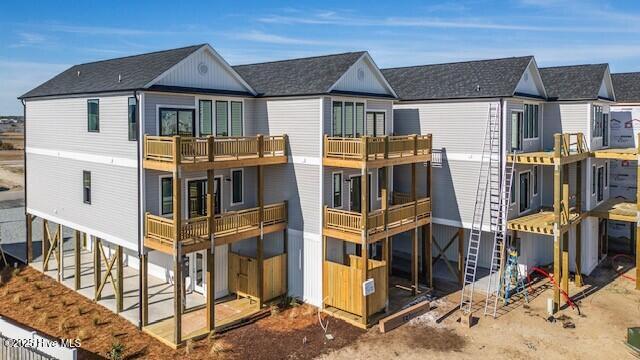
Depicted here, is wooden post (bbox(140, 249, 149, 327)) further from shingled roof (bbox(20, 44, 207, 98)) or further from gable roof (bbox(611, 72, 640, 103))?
gable roof (bbox(611, 72, 640, 103))

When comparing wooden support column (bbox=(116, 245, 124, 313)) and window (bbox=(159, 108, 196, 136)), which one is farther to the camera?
wooden support column (bbox=(116, 245, 124, 313))

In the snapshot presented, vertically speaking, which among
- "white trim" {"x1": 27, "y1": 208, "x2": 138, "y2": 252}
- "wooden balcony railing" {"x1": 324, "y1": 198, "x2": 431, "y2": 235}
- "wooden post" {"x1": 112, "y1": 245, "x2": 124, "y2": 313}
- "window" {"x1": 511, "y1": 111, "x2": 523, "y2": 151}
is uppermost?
"window" {"x1": 511, "y1": 111, "x2": 523, "y2": 151}

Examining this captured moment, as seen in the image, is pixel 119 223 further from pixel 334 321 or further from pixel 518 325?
pixel 518 325

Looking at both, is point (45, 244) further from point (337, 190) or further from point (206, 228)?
point (337, 190)

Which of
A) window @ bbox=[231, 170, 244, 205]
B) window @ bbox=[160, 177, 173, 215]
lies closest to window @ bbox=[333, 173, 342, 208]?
window @ bbox=[231, 170, 244, 205]

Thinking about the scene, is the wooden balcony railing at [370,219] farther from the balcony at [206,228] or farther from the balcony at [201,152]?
the balcony at [201,152]

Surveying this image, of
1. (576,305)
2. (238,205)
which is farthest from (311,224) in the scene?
(576,305)

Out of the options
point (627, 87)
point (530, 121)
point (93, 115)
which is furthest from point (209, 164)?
point (627, 87)
